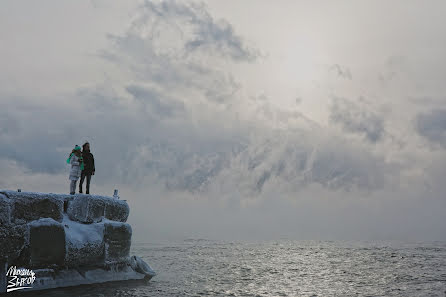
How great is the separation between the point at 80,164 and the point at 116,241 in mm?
4016

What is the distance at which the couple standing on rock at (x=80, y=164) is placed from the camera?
17339 mm

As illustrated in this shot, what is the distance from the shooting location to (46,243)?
45.0ft

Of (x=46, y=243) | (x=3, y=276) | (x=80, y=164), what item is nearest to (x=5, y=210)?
(x=46, y=243)

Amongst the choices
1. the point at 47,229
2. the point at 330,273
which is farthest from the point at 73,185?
the point at 330,273

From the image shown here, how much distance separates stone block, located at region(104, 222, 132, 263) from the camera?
15938mm

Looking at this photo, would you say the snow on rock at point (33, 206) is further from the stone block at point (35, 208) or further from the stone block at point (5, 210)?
the stone block at point (5, 210)

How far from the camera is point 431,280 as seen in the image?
20750 mm

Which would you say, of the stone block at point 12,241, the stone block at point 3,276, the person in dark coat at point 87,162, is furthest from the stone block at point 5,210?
the person in dark coat at point 87,162

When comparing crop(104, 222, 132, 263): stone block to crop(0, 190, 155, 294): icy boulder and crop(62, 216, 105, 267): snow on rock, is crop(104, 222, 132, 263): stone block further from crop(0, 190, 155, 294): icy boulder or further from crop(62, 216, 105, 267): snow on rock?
crop(62, 216, 105, 267): snow on rock

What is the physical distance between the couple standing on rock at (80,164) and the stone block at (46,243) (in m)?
3.40

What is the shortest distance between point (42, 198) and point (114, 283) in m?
4.59

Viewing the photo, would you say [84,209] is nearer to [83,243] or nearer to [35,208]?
[83,243]

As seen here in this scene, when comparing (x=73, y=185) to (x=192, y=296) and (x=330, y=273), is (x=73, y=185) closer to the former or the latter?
(x=192, y=296)
